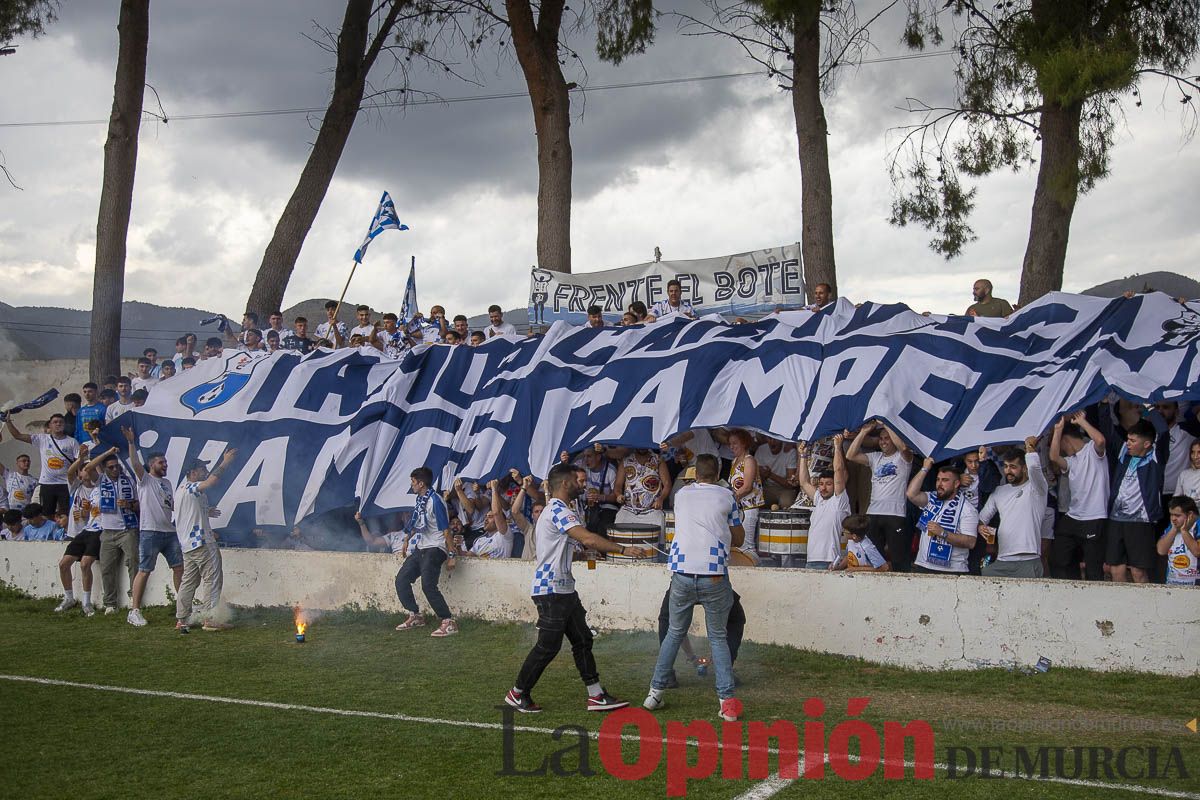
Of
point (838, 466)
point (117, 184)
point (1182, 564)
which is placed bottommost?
point (1182, 564)

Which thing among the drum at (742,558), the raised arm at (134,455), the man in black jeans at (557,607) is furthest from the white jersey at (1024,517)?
the raised arm at (134,455)

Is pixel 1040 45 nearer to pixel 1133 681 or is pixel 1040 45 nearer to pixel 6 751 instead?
pixel 1133 681

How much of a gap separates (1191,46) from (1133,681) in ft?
28.0

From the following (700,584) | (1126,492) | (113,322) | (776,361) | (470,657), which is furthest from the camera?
(113,322)

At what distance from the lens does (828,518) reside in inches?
416

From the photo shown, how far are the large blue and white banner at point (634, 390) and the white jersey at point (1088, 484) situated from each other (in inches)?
17.7

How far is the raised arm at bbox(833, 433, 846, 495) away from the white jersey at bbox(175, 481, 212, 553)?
261 inches

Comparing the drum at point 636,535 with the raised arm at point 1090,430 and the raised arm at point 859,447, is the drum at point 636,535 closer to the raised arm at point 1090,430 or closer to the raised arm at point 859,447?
the raised arm at point 859,447

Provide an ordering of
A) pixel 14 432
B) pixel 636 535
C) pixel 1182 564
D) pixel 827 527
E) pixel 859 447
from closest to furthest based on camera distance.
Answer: pixel 1182 564
pixel 827 527
pixel 859 447
pixel 636 535
pixel 14 432

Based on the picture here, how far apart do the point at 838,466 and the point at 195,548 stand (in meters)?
6.77

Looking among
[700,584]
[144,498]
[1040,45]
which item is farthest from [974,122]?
[144,498]

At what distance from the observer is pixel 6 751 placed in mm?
7250

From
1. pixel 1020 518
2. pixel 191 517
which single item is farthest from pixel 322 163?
pixel 1020 518

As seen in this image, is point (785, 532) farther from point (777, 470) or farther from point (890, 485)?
point (777, 470)
